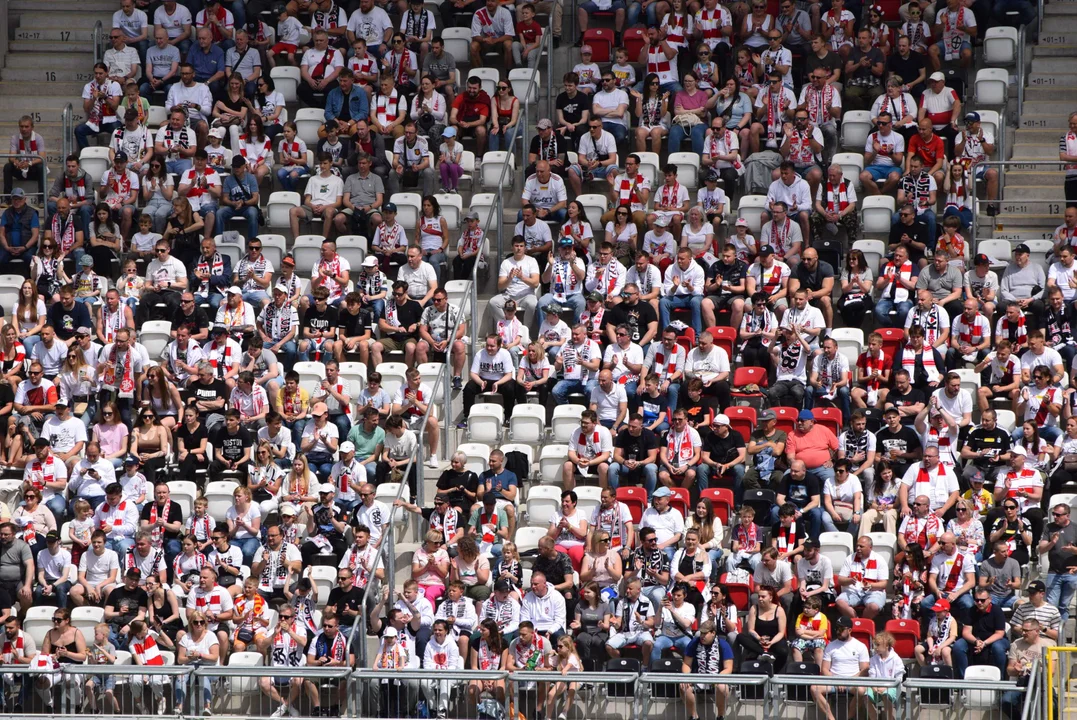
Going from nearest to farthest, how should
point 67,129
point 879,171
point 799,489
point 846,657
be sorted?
point 846,657
point 799,489
point 879,171
point 67,129

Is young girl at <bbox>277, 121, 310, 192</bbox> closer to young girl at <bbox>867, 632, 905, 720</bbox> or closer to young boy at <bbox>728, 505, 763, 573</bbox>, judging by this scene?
young boy at <bbox>728, 505, 763, 573</bbox>

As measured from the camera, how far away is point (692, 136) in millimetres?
24516

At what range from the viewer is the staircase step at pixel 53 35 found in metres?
28.4

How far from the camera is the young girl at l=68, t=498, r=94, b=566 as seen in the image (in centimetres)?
2098

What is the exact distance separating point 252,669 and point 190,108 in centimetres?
984

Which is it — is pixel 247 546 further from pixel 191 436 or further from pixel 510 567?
pixel 510 567

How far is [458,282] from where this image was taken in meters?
23.6

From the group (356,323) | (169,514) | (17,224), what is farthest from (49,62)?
(169,514)

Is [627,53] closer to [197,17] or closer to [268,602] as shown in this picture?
[197,17]

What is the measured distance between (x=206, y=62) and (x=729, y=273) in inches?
318

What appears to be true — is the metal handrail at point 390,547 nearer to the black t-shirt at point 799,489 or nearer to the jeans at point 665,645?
the jeans at point 665,645

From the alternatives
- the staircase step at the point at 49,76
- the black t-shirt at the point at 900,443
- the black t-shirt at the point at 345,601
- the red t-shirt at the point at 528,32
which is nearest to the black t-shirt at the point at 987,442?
the black t-shirt at the point at 900,443

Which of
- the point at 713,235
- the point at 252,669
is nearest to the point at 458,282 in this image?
the point at 713,235

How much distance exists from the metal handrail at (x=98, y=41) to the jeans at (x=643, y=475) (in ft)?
35.6
